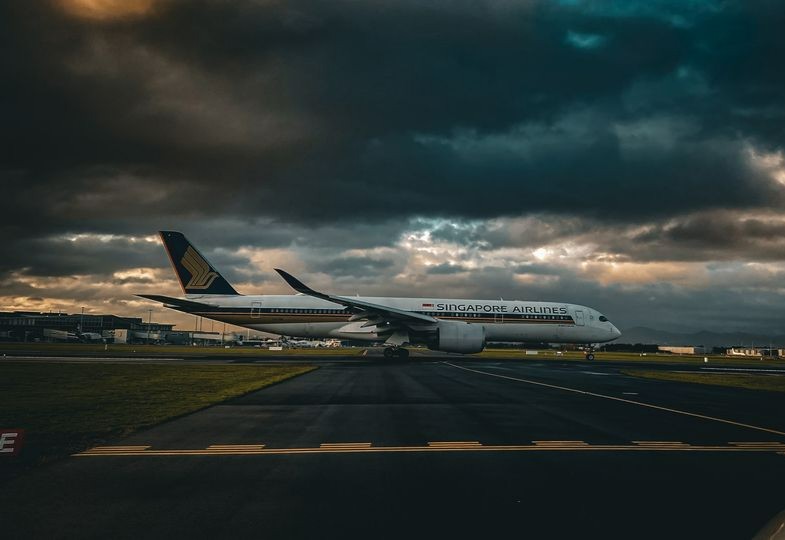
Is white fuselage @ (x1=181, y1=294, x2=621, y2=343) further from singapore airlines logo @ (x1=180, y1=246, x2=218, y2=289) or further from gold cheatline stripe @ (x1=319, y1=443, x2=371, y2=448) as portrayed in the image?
gold cheatline stripe @ (x1=319, y1=443, x2=371, y2=448)

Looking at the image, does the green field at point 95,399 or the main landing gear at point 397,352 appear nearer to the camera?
the green field at point 95,399

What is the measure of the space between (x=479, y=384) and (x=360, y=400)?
7.40 m

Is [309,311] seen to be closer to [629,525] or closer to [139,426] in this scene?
[139,426]

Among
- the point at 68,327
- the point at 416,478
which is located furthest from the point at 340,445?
the point at 68,327

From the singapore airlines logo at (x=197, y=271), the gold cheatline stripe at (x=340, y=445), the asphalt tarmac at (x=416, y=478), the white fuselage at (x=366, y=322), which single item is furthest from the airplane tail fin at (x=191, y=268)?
the gold cheatline stripe at (x=340, y=445)

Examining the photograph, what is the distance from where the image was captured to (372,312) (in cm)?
3622

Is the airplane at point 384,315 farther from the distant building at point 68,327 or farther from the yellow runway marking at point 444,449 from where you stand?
the distant building at point 68,327

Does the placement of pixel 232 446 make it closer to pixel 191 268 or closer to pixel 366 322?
pixel 366 322

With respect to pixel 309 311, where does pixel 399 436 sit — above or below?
below

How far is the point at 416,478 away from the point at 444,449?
1.97 meters

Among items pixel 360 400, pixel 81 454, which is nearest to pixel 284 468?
pixel 81 454

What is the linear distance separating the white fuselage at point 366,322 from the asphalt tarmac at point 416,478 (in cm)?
2702

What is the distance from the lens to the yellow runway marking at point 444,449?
8.33 meters

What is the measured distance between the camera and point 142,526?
4922 mm
